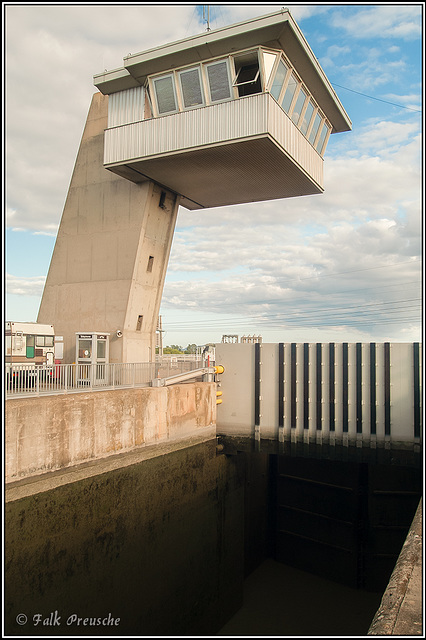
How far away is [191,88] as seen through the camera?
1730 centimetres

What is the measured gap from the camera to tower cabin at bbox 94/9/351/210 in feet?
52.0

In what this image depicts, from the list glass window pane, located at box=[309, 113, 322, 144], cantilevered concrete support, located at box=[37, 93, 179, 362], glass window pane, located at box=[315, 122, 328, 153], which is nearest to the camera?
cantilevered concrete support, located at box=[37, 93, 179, 362]

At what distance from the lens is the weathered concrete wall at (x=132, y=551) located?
9695 millimetres

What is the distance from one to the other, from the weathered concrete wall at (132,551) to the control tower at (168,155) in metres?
6.61

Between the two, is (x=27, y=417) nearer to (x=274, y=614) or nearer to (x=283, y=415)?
(x=283, y=415)

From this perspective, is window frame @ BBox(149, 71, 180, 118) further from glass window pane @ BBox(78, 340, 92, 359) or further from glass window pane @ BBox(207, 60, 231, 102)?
glass window pane @ BBox(78, 340, 92, 359)

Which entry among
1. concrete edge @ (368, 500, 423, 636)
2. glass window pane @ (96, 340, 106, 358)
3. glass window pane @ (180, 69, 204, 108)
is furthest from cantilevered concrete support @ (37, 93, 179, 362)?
concrete edge @ (368, 500, 423, 636)

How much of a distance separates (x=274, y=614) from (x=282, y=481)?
535 cm

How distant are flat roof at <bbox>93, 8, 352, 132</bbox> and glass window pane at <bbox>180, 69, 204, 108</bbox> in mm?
374

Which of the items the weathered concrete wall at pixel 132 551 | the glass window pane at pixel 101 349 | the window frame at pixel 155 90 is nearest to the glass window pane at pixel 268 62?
the window frame at pixel 155 90

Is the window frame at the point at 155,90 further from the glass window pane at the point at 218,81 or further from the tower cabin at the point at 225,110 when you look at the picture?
the glass window pane at the point at 218,81

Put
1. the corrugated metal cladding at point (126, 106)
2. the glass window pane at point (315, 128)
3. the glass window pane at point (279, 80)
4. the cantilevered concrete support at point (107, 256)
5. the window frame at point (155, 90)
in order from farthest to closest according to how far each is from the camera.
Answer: the glass window pane at point (315, 128) → the cantilevered concrete support at point (107, 256) → the corrugated metal cladding at point (126, 106) → the window frame at point (155, 90) → the glass window pane at point (279, 80)

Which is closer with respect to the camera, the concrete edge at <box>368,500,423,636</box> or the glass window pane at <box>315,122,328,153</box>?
the concrete edge at <box>368,500,423,636</box>

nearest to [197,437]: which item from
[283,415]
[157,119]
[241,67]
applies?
[283,415]
